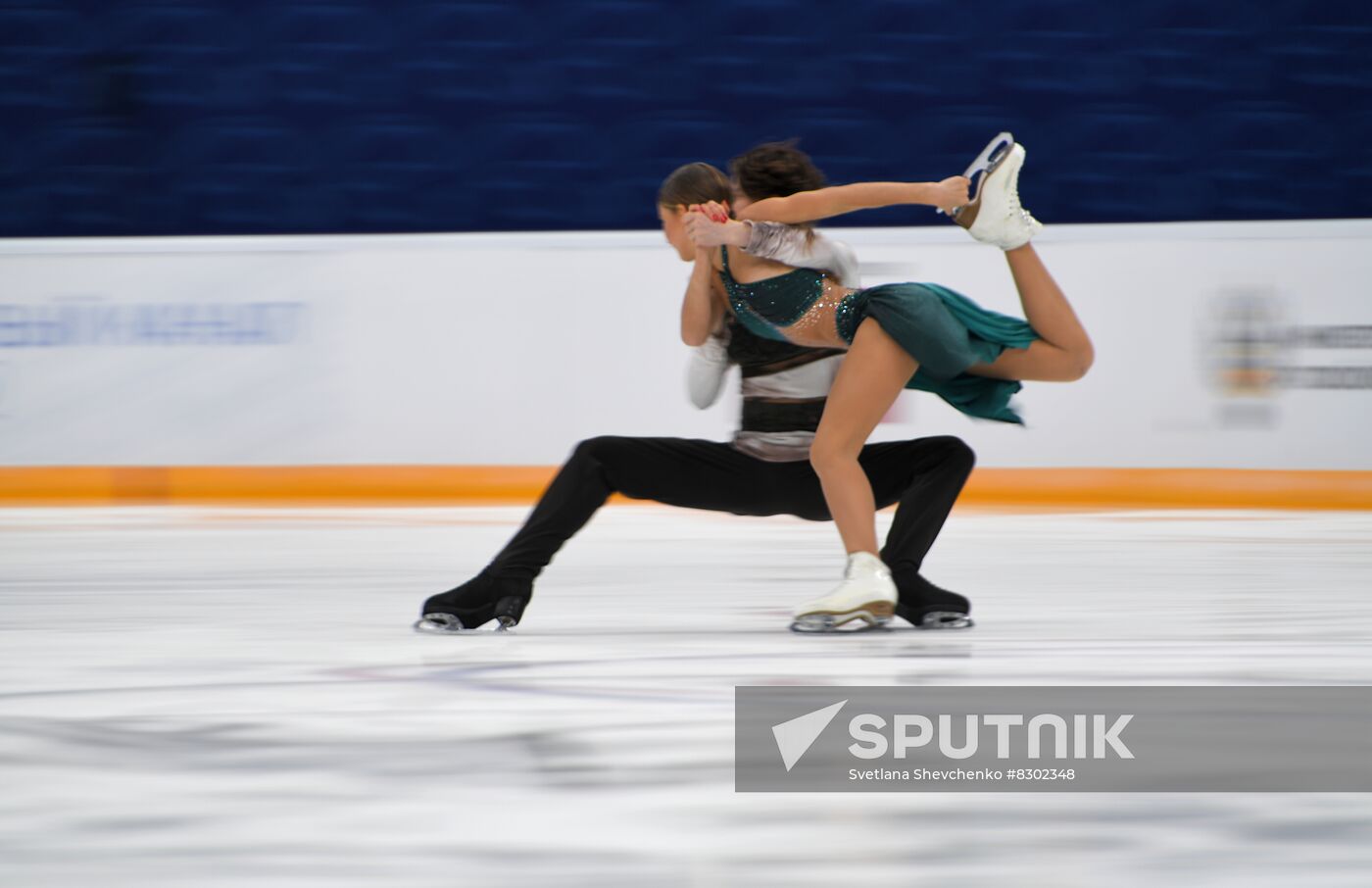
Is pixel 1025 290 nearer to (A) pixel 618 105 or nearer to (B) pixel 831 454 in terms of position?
(B) pixel 831 454

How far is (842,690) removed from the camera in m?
2.12

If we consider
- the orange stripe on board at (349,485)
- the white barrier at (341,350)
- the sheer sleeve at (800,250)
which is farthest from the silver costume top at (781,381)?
the orange stripe on board at (349,485)

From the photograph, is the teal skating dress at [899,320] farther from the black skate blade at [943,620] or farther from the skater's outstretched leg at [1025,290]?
the black skate blade at [943,620]

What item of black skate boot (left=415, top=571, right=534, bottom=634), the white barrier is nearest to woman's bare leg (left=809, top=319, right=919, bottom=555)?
black skate boot (left=415, top=571, right=534, bottom=634)

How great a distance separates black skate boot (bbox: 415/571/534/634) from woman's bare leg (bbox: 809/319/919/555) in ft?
1.64

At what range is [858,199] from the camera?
94.7 inches

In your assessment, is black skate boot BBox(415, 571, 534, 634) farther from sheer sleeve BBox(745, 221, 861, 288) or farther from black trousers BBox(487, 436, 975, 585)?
sheer sleeve BBox(745, 221, 861, 288)

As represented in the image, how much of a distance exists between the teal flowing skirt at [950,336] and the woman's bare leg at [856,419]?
35 mm

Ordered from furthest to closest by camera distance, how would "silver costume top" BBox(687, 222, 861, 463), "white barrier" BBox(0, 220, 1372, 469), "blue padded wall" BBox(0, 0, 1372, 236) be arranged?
"blue padded wall" BBox(0, 0, 1372, 236) → "white barrier" BBox(0, 220, 1372, 469) → "silver costume top" BBox(687, 222, 861, 463)

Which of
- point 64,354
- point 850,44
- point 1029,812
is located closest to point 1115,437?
point 850,44

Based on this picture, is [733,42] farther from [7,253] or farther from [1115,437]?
[7,253]

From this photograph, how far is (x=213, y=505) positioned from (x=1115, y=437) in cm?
277

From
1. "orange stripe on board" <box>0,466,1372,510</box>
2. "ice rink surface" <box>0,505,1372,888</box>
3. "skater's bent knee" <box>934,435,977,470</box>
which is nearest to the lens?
"ice rink surface" <box>0,505,1372,888</box>

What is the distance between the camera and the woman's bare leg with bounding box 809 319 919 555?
254 cm
